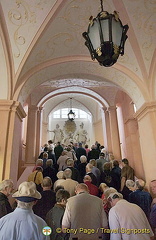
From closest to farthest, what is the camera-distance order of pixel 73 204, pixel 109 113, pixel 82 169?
pixel 73 204
pixel 82 169
pixel 109 113

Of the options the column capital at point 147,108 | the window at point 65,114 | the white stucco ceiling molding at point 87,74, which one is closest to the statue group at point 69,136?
the window at point 65,114

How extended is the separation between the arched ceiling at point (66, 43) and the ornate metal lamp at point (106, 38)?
2.25 m

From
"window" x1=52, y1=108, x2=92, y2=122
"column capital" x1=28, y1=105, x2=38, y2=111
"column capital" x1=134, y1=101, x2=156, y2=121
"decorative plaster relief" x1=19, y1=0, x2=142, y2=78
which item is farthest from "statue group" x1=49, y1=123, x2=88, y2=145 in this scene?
"decorative plaster relief" x1=19, y1=0, x2=142, y2=78

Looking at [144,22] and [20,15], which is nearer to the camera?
[20,15]

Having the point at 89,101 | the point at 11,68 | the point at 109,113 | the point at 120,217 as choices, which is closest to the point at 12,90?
the point at 11,68

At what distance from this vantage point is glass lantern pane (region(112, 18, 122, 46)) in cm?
234

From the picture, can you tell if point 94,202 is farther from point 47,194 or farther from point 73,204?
point 47,194

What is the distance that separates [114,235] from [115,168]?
311cm

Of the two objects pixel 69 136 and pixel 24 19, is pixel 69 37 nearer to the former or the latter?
pixel 24 19

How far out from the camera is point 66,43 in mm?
5141

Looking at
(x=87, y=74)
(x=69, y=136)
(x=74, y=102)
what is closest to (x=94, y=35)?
(x=87, y=74)

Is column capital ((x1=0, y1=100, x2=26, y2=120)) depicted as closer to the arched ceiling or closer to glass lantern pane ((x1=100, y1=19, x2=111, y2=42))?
the arched ceiling

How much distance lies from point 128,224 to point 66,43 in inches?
192

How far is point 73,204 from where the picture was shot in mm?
2115
